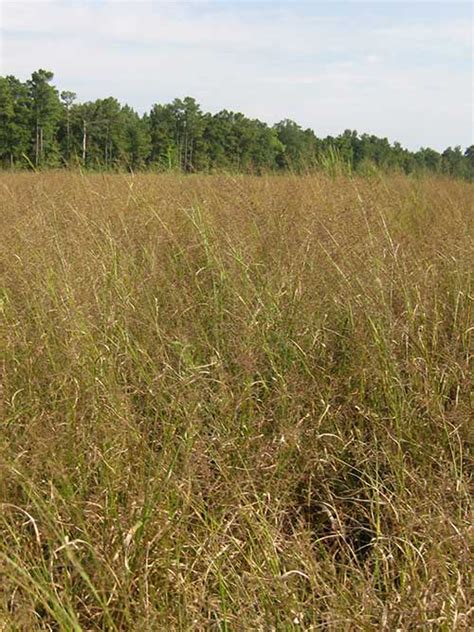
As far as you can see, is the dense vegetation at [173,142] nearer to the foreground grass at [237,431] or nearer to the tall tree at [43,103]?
the tall tree at [43,103]

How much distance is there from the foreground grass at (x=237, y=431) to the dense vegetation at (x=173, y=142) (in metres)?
2.16

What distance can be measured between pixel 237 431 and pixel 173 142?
7805mm

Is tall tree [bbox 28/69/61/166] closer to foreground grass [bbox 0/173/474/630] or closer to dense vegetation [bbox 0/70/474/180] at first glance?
dense vegetation [bbox 0/70/474/180]

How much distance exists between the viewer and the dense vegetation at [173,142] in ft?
15.8

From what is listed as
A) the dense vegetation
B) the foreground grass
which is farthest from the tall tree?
the foreground grass

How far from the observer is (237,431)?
1505 millimetres

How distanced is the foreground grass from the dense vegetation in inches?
84.9

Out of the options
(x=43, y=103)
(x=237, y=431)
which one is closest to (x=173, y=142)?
(x=43, y=103)

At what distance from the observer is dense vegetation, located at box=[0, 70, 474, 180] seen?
15.8ft

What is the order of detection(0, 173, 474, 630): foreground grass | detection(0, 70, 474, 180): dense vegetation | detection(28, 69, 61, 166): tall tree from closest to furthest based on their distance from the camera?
1. detection(0, 173, 474, 630): foreground grass
2. detection(0, 70, 474, 180): dense vegetation
3. detection(28, 69, 61, 166): tall tree

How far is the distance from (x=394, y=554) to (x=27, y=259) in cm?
162

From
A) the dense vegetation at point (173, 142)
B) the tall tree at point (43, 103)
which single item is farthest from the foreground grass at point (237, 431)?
the tall tree at point (43, 103)

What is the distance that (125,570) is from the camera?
3.56ft

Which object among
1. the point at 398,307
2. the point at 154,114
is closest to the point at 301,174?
the point at 398,307
